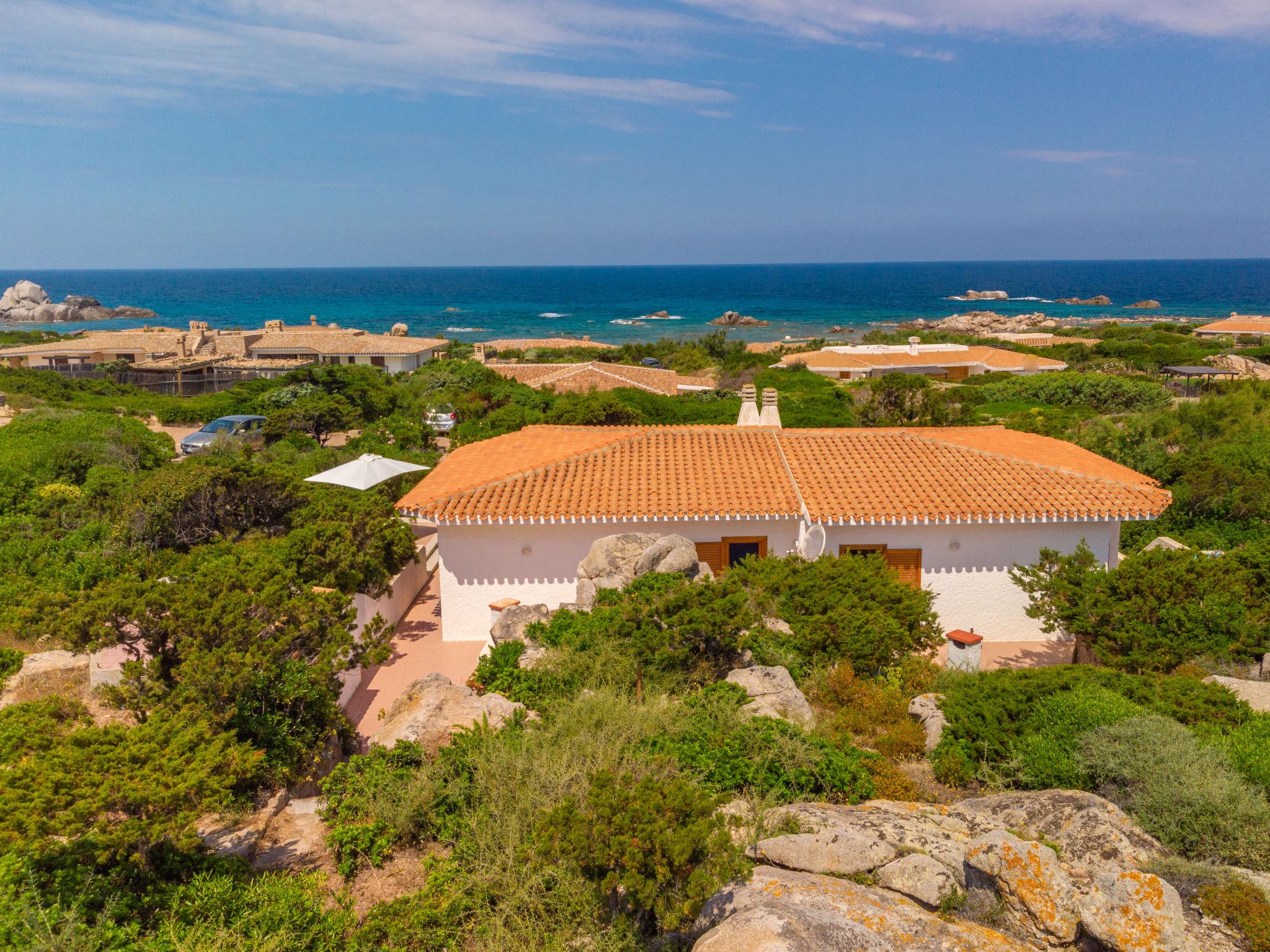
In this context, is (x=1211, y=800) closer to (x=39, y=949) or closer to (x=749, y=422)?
(x=39, y=949)

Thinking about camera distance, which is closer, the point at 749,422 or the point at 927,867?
the point at 927,867

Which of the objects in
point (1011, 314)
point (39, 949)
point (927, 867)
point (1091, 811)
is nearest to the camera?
point (39, 949)

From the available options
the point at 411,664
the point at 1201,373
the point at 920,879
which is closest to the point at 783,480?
the point at 411,664

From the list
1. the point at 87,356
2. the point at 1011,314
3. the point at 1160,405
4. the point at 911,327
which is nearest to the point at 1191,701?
the point at 1160,405

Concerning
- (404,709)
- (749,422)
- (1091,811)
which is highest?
(749,422)

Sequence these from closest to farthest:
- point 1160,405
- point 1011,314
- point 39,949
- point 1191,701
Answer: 1. point 39,949
2. point 1191,701
3. point 1160,405
4. point 1011,314

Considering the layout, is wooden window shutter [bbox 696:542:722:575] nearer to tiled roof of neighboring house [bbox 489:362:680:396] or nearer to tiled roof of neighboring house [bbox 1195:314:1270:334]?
tiled roof of neighboring house [bbox 489:362:680:396]

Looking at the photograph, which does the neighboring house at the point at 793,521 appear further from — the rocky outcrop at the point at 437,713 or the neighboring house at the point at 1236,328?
the neighboring house at the point at 1236,328
